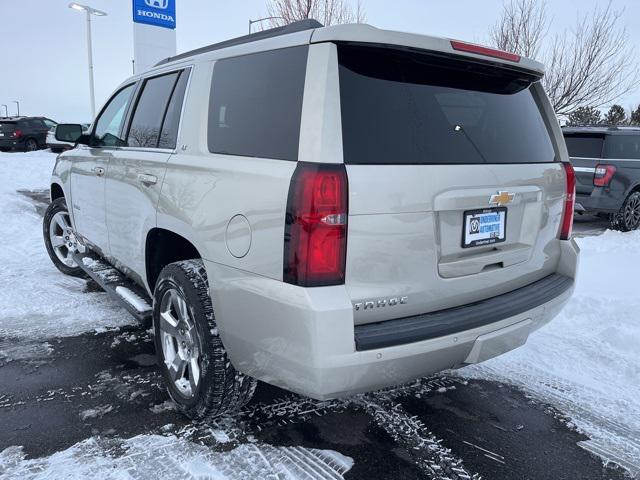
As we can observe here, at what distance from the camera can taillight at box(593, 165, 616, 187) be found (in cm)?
866

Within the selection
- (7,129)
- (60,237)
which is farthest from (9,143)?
(60,237)

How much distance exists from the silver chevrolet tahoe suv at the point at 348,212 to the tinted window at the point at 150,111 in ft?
0.45

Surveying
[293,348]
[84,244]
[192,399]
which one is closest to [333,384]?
[293,348]

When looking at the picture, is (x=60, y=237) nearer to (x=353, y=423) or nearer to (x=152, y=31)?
(x=353, y=423)

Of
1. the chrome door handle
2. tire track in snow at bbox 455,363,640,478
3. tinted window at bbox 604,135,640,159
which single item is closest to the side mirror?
the chrome door handle

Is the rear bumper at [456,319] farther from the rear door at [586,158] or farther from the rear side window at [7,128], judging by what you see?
the rear side window at [7,128]

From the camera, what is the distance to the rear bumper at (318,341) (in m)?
2.03

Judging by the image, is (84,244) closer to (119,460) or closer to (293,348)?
(119,460)

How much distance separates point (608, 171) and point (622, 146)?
0.65 metres

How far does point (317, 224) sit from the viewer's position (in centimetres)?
204

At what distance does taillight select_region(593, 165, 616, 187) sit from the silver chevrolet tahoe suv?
6406 millimetres

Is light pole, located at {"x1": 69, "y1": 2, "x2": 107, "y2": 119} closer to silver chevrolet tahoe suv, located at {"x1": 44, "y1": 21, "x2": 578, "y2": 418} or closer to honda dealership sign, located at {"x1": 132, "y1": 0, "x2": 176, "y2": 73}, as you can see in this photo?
honda dealership sign, located at {"x1": 132, "y1": 0, "x2": 176, "y2": 73}

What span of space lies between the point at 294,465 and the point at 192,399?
0.66 meters

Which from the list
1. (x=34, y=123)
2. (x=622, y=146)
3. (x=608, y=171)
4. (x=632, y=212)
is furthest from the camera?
(x=34, y=123)
